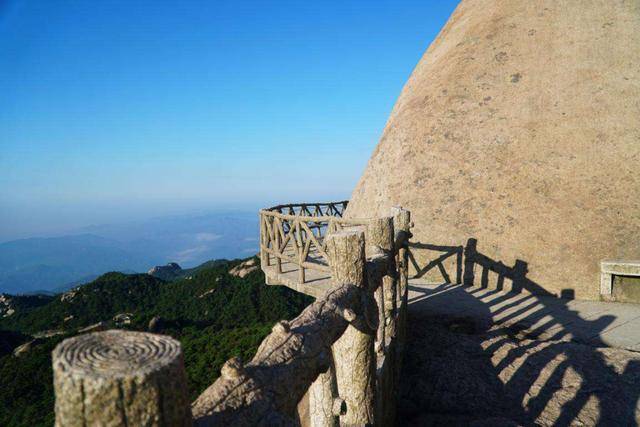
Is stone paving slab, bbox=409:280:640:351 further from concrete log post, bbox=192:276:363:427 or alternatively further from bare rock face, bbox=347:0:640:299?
concrete log post, bbox=192:276:363:427

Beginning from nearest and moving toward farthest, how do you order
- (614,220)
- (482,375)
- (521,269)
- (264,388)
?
(264,388) < (482,375) < (614,220) < (521,269)

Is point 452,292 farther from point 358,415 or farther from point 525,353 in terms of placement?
point 358,415

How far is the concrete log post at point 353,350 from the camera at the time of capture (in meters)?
3.46

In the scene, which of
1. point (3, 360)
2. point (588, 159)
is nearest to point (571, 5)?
point (588, 159)

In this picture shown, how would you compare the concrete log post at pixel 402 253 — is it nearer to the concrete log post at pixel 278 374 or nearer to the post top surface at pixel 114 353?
the concrete log post at pixel 278 374

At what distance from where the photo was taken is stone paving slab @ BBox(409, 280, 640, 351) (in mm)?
6141

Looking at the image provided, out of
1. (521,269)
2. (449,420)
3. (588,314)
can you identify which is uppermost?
(521,269)

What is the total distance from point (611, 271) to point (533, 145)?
278cm

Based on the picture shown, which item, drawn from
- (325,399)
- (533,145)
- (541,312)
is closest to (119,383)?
(325,399)

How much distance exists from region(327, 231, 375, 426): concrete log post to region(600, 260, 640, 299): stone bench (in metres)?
5.83

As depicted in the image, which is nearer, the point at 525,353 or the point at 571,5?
the point at 525,353

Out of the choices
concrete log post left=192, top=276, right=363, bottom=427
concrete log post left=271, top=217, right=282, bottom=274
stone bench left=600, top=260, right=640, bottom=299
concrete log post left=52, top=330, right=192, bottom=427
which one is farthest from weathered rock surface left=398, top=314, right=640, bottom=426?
concrete log post left=52, top=330, right=192, bottom=427

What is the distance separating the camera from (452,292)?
27.1 ft

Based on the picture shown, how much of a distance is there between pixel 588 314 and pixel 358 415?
17.6 feet
